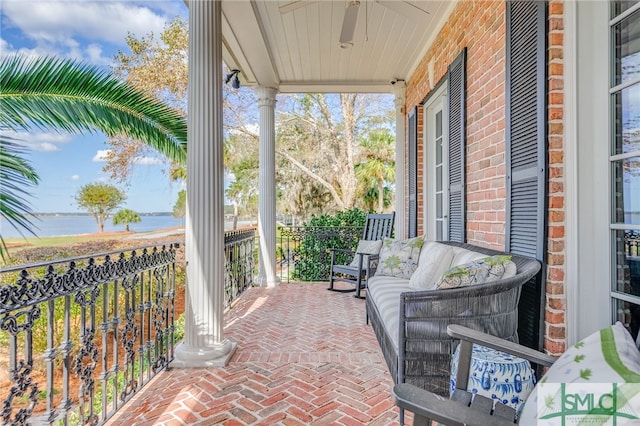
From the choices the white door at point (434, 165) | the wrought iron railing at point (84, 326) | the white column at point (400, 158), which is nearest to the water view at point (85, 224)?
the wrought iron railing at point (84, 326)

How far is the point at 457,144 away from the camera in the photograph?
3.21 m

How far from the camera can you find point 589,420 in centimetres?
85

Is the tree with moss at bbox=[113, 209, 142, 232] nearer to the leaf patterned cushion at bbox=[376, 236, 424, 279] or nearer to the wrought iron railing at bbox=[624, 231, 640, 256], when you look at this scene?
the leaf patterned cushion at bbox=[376, 236, 424, 279]

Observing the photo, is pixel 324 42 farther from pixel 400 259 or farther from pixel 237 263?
pixel 237 263

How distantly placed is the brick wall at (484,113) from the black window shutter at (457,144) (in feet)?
0.20

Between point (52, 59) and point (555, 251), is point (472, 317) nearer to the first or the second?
point (555, 251)

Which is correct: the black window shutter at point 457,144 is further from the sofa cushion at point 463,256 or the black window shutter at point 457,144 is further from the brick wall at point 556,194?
the brick wall at point 556,194

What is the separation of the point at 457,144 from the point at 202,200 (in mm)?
2238

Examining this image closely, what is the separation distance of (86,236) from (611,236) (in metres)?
10.2

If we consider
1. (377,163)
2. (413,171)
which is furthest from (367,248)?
(377,163)

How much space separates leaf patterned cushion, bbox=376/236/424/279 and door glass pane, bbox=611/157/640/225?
1872 mm

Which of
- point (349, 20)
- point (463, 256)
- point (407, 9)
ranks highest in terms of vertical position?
point (407, 9)

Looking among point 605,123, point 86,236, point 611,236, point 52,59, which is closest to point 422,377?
point 611,236

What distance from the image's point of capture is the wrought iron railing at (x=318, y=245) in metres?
6.27
